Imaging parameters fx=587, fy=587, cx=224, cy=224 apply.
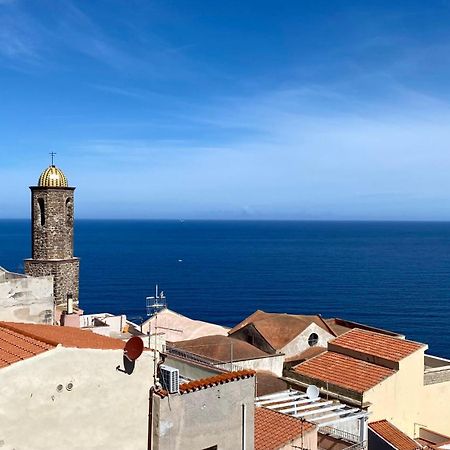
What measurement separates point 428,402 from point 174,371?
1734 centimetres

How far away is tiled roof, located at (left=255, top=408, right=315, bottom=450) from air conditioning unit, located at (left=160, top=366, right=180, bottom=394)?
156 inches

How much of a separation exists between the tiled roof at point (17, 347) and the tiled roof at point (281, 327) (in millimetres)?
22966

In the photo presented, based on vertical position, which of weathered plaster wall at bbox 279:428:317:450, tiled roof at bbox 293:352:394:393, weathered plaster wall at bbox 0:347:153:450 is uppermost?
weathered plaster wall at bbox 0:347:153:450

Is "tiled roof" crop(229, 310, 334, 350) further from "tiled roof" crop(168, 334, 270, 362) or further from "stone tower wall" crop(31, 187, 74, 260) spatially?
"stone tower wall" crop(31, 187, 74, 260)

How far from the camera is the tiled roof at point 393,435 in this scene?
2090 centimetres

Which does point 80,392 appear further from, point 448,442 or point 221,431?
point 448,442

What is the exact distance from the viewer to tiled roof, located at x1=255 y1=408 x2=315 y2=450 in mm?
15250

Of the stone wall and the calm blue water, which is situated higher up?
the stone wall

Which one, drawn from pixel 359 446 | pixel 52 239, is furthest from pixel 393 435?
pixel 52 239

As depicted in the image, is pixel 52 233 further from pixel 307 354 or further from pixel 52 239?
pixel 307 354

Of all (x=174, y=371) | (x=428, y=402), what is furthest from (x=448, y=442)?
(x=174, y=371)

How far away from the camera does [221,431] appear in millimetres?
12805

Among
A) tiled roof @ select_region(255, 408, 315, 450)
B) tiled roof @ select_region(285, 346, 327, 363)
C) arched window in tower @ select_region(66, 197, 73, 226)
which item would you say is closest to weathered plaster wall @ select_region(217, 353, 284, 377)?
tiled roof @ select_region(285, 346, 327, 363)

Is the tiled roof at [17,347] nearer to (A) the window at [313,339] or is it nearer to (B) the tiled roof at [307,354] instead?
(B) the tiled roof at [307,354]
